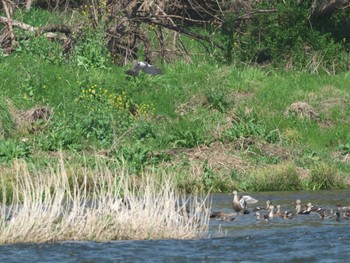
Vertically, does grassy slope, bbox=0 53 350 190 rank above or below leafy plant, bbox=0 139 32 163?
above

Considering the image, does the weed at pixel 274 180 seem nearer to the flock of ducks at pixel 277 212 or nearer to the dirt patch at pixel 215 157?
the dirt patch at pixel 215 157

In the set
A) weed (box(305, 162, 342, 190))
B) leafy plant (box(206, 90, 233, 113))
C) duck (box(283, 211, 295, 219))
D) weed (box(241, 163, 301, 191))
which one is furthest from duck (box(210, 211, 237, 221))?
leafy plant (box(206, 90, 233, 113))

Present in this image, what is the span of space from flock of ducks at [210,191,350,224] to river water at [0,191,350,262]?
691 millimetres

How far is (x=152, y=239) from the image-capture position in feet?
47.1

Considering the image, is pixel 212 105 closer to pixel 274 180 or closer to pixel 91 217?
pixel 274 180

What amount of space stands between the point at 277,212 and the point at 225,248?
11.9 feet

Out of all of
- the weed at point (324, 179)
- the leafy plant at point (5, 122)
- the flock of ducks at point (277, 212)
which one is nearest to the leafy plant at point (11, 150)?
the leafy plant at point (5, 122)

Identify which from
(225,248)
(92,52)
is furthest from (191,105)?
(225,248)

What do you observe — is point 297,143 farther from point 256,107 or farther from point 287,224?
point 287,224

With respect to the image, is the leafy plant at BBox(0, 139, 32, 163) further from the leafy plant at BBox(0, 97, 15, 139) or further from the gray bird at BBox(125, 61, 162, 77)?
the gray bird at BBox(125, 61, 162, 77)

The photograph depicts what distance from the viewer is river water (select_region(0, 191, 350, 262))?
44.0 ft

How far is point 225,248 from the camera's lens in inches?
560

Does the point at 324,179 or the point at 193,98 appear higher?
the point at 193,98

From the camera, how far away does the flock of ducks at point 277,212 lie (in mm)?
17312
